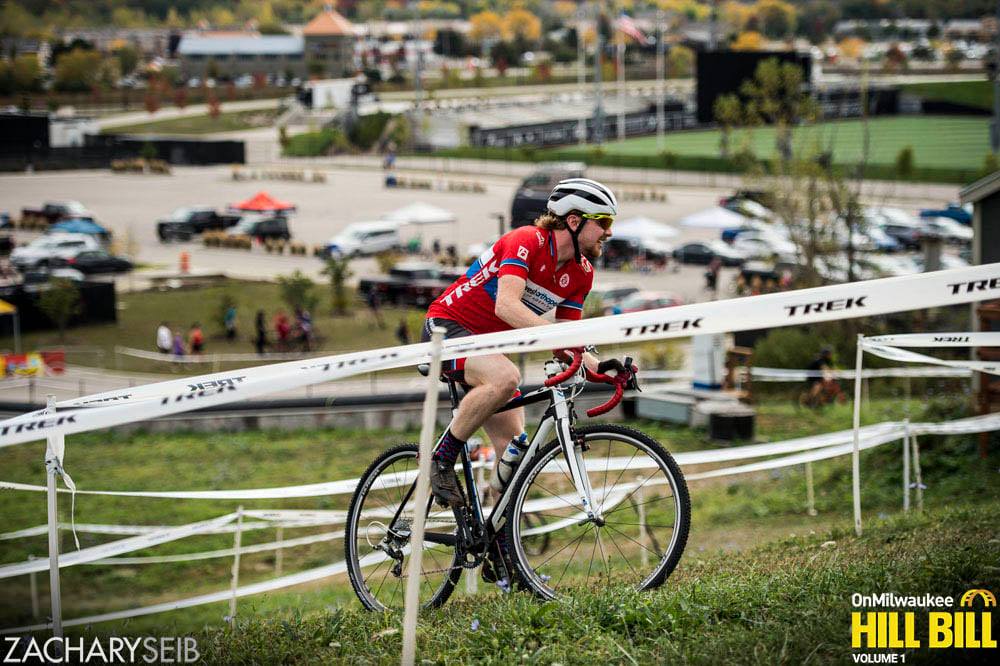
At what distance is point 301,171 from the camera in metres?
79.2

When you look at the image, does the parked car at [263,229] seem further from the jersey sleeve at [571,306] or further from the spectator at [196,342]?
the jersey sleeve at [571,306]

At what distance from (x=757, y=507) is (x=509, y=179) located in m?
63.1

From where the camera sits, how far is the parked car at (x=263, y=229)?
51375mm

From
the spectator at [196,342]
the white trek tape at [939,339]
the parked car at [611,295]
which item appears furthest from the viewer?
the parked car at [611,295]

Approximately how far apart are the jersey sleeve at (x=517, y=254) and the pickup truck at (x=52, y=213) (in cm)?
5480

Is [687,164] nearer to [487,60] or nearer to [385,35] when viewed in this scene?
[487,60]

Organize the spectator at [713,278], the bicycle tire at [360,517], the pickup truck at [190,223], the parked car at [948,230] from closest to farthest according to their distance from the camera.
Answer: the bicycle tire at [360,517]
the spectator at [713,278]
the parked car at [948,230]
the pickup truck at [190,223]

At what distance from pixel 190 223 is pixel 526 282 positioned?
50.2 m

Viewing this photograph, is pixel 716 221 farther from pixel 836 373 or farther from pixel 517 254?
pixel 517 254

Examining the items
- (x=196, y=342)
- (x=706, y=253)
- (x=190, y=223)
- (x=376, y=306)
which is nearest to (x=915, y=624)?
(x=196, y=342)

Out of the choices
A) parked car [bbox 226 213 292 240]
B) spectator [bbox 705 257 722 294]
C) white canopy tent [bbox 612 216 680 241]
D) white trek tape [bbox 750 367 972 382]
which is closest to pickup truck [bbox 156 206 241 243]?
parked car [bbox 226 213 292 240]

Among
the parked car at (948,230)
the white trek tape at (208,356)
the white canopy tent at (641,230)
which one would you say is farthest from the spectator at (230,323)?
the parked car at (948,230)

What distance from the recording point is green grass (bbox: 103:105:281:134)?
105900 mm

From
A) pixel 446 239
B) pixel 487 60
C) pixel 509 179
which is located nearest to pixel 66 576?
pixel 446 239
